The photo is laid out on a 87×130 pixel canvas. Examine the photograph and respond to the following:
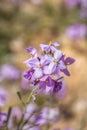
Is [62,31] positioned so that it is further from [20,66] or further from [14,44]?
[20,66]

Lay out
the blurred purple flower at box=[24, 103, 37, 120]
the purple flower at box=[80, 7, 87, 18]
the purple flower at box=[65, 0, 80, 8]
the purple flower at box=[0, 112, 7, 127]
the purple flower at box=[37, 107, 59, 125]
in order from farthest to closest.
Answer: the purple flower at box=[65, 0, 80, 8]
the purple flower at box=[80, 7, 87, 18]
the blurred purple flower at box=[24, 103, 37, 120]
the purple flower at box=[37, 107, 59, 125]
the purple flower at box=[0, 112, 7, 127]

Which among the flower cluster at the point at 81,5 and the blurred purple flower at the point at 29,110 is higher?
the flower cluster at the point at 81,5

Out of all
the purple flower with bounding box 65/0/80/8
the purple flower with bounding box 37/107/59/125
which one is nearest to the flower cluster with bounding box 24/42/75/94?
the purple flower with bounding box 37/107/59/125

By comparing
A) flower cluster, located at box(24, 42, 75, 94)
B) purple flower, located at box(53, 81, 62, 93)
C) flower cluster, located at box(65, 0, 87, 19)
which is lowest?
purple flower, located at box(53, 81, 62, 93)

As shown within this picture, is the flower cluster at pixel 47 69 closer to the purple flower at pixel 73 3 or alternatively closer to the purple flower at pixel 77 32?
the purple flower at pixel 77 32

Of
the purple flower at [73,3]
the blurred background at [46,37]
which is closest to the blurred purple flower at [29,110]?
the blurred background at [46,37]

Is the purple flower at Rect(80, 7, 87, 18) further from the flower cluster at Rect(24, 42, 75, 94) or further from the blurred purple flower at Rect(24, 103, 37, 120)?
the flower cluster at Rect(24, 42, 75, 94)

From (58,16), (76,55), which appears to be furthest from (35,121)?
(58,16)
